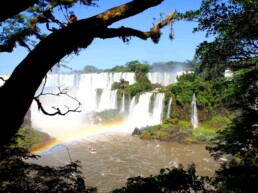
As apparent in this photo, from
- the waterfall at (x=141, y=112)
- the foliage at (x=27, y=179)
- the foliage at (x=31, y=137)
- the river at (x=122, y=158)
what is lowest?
the river at (x=122, y=158)

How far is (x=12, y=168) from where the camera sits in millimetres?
6004

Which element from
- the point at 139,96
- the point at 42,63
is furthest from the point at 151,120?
the point at 42,63

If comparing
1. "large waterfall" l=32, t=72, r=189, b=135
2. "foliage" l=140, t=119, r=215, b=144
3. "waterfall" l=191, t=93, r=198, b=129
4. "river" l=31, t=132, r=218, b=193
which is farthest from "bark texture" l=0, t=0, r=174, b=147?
"waterfall" l=191, t=93, r=198, b=129

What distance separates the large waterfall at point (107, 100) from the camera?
41.4m

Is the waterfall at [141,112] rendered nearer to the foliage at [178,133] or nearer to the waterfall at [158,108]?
the waterfall at [158,108]

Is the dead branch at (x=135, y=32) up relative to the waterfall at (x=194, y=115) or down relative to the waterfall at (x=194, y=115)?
up

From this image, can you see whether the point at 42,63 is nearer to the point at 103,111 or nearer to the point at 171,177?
the point at 171,177

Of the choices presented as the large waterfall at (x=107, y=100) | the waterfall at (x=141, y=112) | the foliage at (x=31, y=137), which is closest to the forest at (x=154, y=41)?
the foliage at (x=31, y=137)

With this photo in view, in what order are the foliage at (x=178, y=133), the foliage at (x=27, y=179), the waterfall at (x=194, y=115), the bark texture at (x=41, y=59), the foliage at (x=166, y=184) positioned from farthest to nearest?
the waterfall at (x=194, y=115)
the foliage at (x=178, y=133)
the foliage at (x=27, y=179)
the foliage at (x=166, y=184)
the bark texture at (x=41, y=59)

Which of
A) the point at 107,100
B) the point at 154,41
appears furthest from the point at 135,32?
the point at 107,100

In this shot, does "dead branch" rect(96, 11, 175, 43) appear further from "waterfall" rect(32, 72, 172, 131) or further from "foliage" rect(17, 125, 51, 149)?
"waterfall" rect(32, 72, 172, 131)

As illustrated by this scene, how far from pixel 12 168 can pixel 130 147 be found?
2375cm

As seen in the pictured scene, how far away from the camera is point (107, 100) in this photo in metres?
50.5

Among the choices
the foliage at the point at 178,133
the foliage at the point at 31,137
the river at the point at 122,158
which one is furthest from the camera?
the foliage at the point at 178,133
